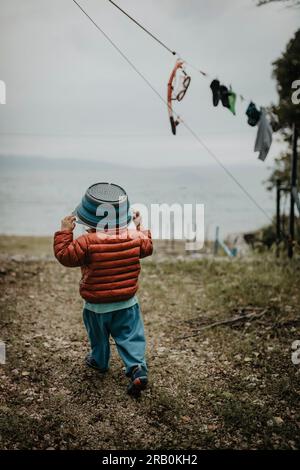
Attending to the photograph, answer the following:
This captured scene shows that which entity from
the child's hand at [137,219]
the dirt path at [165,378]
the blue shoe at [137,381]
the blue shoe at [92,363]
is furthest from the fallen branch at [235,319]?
the child's hand at [137,219]

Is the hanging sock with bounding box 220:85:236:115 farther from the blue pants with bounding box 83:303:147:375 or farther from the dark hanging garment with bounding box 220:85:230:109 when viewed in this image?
the blue pants with bounding box 83:303:147:375

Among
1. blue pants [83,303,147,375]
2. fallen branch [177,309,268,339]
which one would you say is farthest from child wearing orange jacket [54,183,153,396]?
fallen branch [177,309,268,339]

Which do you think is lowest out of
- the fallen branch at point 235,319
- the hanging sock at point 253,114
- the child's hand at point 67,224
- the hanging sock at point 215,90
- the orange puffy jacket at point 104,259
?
the fallen branch at point 235,319

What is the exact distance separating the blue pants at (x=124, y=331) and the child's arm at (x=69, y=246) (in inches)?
19.4

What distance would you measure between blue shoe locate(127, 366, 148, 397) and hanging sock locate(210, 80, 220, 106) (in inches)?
147

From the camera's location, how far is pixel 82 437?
8.77 feet

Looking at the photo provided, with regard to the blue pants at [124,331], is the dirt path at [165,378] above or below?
below

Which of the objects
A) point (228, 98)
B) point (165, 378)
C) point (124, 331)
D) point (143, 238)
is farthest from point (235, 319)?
point (228, 98)

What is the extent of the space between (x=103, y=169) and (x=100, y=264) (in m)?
31.1

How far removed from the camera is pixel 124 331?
10.5 ft

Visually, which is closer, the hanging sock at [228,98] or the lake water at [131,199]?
the hanging sock at [228,98]

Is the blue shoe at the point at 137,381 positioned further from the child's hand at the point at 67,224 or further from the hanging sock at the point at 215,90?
the hanging sock at the point at 215,90

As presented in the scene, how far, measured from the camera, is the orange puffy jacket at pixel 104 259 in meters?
2.95
